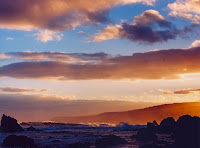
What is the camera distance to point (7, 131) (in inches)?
3177

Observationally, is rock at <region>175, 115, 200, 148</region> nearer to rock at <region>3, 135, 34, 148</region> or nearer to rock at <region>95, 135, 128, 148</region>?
rock at <region>95, 135, 128, 148</region>

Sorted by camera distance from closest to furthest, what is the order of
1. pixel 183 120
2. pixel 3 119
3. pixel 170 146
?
1. pixel 170 146
2. pixel 183 120
3. pixel 3 119

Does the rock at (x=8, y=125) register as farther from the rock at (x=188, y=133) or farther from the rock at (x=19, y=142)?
the rock at (x=188, y=133)

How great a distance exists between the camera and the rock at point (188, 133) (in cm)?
4053

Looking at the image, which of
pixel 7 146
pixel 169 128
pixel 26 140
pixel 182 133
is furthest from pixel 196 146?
pixel 169 128

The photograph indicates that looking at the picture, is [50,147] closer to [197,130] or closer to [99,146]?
[99,146]

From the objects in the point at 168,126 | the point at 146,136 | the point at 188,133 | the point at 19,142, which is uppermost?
the point at 188,133

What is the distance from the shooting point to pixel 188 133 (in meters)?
41.6

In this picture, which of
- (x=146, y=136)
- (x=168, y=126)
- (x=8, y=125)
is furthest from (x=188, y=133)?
(x=8, y=125)

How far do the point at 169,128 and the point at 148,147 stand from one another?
41158mm

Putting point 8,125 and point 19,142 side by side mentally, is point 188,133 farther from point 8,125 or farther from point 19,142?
point 8,125

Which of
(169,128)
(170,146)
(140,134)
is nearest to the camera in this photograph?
(170,146)

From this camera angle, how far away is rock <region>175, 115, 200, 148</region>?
4053 centimetres

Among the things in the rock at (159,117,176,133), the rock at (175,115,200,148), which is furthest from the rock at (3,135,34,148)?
the rock at (159,117,176,133)
